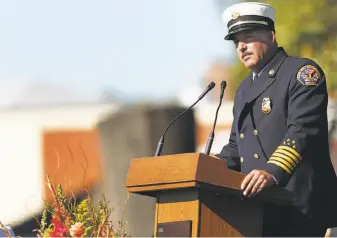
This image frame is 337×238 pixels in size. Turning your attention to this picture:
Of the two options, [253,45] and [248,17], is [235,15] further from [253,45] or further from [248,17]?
[253,45]

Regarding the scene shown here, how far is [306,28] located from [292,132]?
14.0 m

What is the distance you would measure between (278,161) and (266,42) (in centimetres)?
65

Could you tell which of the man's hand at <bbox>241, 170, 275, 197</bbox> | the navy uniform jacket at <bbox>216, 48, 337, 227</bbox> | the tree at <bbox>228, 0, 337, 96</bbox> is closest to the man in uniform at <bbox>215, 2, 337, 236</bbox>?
the navy uniform jacket at <bbox>216, 48, 337, 227</bbox>

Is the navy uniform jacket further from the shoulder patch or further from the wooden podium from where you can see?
the wooden podium

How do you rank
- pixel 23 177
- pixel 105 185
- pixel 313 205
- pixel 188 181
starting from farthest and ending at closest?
pixel 23 177 < pixel 105 185 < pixel 313 205 < pixel 188 181

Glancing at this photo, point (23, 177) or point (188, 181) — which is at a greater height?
point (188, 181)

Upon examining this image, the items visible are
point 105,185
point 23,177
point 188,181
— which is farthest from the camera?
point 23,177

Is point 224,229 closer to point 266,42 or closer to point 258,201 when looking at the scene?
point 258,201

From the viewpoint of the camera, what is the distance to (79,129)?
→ 122 feet

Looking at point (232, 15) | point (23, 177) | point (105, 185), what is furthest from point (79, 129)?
point (232, 15)

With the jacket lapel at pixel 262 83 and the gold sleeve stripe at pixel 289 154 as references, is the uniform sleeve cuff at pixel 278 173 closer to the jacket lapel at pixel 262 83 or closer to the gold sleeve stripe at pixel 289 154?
the gold sleeve stripe at pixel 289 154

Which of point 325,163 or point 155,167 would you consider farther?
point 325,163

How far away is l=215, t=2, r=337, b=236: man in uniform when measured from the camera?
20.1ft

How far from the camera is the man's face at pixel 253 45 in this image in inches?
249
